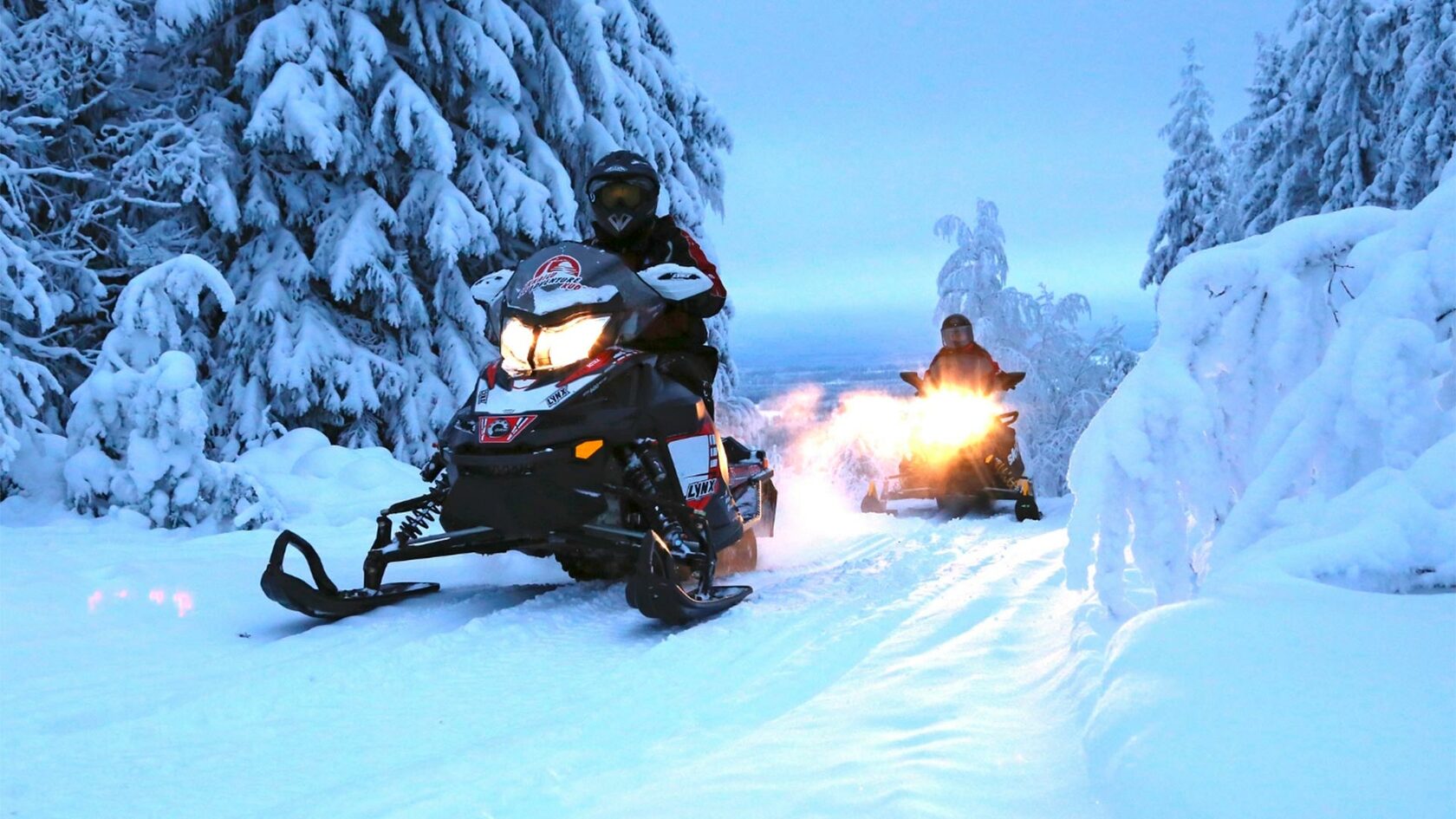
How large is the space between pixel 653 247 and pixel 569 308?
1.16 meters

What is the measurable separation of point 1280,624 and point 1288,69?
20860 millimetres

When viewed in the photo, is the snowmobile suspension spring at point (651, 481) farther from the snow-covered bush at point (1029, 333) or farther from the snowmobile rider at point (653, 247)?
the snow-covered bush at point (1029, 333)

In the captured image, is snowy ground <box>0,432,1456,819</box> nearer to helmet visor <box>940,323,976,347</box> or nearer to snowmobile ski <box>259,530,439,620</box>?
snowmobile ski <box>259,530,439,620</box>

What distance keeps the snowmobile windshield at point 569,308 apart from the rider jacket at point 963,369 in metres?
5.81

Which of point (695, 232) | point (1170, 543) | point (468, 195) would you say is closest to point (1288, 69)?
point (695, 232)

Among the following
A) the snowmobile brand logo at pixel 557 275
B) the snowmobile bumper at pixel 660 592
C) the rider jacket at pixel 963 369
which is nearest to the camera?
the snowmobile bumper at pixel 660 592

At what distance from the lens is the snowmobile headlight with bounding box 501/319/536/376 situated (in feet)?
14.2

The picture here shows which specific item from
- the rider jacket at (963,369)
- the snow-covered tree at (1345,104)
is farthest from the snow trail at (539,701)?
the snow-covered tree at (1345,104)

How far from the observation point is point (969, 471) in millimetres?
9367

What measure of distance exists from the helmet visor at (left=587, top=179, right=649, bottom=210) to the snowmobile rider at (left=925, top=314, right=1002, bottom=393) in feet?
17.1

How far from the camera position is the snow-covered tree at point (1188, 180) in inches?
855

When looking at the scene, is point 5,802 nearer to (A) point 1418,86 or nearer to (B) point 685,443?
(B) point 685,443

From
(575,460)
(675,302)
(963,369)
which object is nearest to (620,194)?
(675,302)

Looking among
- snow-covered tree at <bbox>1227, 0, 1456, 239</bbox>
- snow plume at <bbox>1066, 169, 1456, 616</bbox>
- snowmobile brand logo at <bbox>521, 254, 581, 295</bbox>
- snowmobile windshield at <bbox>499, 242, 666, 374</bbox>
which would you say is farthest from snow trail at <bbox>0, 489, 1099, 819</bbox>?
snow-covered tree at <bbox>1227, 0, 1456, 239</bbox>
